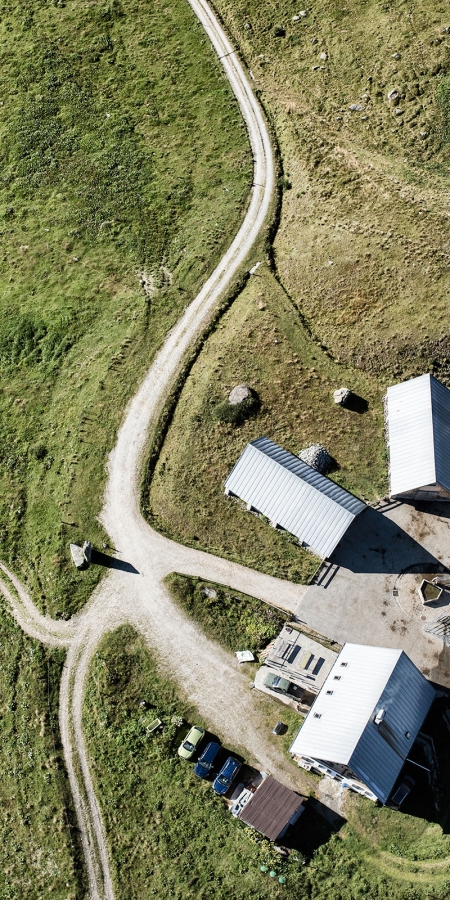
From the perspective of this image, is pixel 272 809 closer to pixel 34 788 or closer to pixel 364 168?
pixel 34 788

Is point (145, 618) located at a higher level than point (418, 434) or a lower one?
lower

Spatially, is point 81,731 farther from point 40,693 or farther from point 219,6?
point 219,6

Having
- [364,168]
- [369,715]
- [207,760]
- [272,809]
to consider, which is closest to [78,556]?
[207,760]

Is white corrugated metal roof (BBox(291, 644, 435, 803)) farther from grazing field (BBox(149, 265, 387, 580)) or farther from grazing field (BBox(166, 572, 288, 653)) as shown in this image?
grazing field (BBox(149, 265, 387, 580))

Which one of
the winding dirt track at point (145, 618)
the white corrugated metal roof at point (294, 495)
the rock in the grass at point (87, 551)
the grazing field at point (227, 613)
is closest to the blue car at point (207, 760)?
the winding dirt track at point (145, 618)

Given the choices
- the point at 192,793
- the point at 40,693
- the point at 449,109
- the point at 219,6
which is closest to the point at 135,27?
the point at 219,6

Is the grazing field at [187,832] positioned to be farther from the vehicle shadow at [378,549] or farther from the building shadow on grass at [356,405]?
the building shadow on grass at [356,405]

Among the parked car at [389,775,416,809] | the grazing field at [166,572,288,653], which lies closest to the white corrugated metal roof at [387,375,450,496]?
the grazing field at [166,572,288,653]
